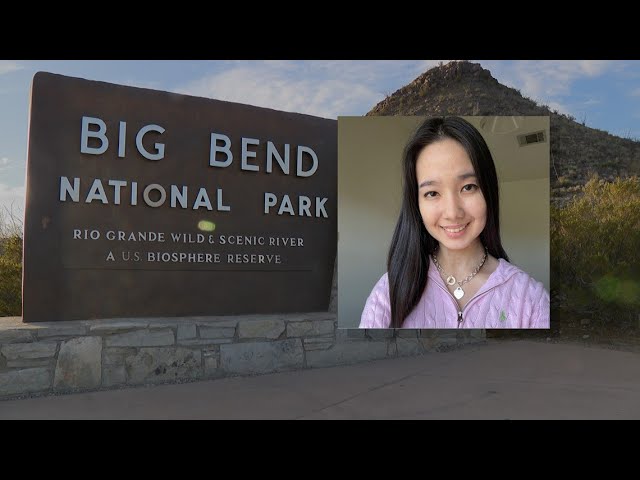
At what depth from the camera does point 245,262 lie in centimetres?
773

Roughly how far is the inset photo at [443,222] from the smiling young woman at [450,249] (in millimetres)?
13

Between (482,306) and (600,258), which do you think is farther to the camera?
(600,258)

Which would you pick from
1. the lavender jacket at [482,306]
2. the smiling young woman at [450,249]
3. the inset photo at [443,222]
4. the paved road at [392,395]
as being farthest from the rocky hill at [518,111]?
the paved road at [392,395]

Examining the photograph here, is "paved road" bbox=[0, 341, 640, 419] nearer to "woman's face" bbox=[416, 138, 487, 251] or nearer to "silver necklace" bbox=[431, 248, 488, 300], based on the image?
"silver necklace" bbox=[431, 248, 488, 300]

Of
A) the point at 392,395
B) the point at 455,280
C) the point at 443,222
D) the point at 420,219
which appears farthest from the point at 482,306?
the point at 392,395

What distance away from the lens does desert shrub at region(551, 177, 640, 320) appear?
32.6 feet

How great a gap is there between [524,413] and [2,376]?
16.7 ft

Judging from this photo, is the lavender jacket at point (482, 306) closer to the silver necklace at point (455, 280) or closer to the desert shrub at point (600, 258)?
the silver necklace at point (455, 280)

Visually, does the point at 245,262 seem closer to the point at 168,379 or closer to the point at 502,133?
the point at 168,379

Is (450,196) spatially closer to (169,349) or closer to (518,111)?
(169,349)

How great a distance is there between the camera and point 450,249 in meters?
7.38

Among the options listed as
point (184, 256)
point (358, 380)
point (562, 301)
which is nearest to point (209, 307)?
point (184, 256)

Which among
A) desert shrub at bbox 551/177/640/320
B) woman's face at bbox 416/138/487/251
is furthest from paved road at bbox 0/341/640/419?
desert shrub at bbox 551/177/640/320

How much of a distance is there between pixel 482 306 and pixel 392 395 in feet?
6.32
